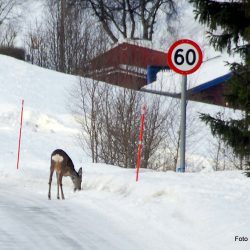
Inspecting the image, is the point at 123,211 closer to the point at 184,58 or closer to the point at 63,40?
the point at 184,58

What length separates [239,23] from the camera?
1309cm

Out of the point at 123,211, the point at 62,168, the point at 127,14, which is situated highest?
the point at 127,14

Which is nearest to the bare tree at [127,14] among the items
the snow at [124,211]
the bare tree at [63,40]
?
the bare tree at [63,40]

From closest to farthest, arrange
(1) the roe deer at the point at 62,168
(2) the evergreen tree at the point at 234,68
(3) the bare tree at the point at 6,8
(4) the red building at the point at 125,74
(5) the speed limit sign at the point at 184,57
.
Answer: (2) the evergreen tree at the point at 234,68 → (5) the speed limit sign at the point at 184,57 → (1) the roe deer at the point at 62,168 → (4) the red building at the point at 125,74 → (3) the bare tree at the point at 6,8

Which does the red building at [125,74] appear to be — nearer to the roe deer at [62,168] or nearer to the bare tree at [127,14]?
the roe deer at [62,168]

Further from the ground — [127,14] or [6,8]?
[6,8]

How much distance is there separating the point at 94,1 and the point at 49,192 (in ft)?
208

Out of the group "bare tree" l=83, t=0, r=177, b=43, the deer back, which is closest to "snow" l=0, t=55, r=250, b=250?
the deer back

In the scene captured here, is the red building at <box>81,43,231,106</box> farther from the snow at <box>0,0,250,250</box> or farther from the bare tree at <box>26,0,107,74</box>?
Answer: the bare tree at <box>26,0,107,74</box>

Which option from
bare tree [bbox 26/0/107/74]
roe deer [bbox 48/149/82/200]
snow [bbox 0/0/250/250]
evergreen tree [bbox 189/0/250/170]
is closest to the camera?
snow [bbox 0/0/250/250]

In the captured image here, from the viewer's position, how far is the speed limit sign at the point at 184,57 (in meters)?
14.4

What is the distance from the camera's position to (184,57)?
1448cm

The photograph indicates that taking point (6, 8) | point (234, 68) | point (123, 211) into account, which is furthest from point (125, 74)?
point (6, 8)

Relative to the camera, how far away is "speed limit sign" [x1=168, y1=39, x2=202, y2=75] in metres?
14.4
